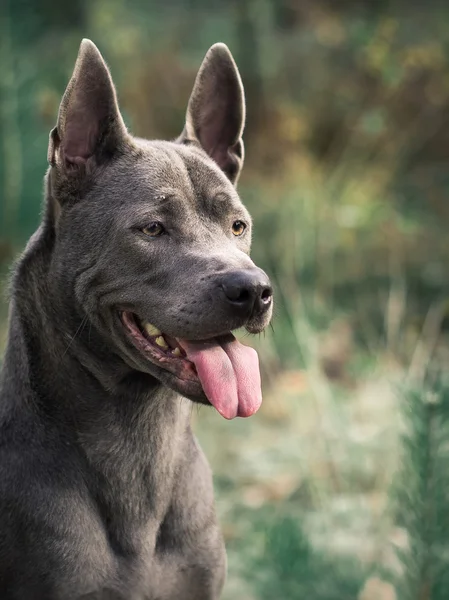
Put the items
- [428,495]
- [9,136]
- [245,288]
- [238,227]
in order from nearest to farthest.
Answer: [245,288] < [238,227] < [428,495] < [9,136]

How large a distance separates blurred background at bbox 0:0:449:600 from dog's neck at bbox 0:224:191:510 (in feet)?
0.88

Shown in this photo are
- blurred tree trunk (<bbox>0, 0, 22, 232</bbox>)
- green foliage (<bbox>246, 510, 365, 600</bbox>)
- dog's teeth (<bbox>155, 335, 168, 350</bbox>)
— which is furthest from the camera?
blurred tree trunk (<bbox>0, 0, 22, 232</bbox>)

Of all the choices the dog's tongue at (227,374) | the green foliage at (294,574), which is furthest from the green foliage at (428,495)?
the dog's tongue at (227,374)

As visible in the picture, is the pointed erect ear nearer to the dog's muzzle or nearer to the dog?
the dog

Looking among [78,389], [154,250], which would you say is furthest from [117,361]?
[154,250]

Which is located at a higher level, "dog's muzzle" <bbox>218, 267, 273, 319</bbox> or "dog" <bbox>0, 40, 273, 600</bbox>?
"dog's muzzle" <bbox>218, 267, 273, 319</bbox>

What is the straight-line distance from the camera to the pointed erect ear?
293 centimetres

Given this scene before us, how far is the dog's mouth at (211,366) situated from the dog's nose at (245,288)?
0.16 meters

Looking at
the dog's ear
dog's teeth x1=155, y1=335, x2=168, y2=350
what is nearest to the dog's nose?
dog's teeth x1=155, y1=335, x2=168, y2=350

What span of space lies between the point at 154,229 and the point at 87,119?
413 mm

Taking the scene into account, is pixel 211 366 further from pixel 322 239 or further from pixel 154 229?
pixel 322 239

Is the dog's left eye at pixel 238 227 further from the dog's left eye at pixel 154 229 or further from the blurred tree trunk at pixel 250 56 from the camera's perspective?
the blurred tree trunk at pixel 250 56

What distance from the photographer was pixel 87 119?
304 centimetres

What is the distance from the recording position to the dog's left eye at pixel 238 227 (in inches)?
125
